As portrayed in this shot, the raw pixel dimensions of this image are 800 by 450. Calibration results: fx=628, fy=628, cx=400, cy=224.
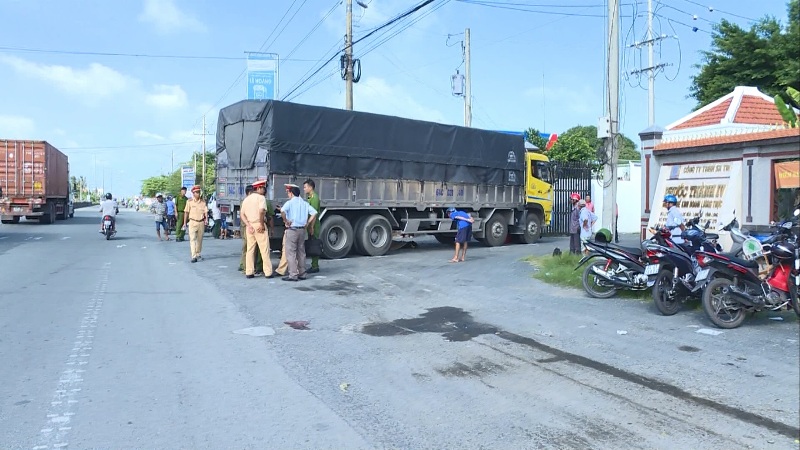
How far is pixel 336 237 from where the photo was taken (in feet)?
48.1

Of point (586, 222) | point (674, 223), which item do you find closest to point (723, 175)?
point (674, 223)

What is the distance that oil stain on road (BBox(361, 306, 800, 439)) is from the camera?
173 inches

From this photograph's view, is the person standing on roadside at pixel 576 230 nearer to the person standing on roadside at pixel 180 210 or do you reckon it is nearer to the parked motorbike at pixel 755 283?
the parked motorbike at pixel 755 283

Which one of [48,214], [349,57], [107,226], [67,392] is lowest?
[67,392]

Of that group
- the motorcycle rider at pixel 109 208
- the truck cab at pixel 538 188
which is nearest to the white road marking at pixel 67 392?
the motorcycle rider at pixel 109 208

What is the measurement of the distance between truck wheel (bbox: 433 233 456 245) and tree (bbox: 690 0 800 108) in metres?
8.21

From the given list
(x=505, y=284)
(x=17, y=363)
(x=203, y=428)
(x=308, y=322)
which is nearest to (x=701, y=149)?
(x=505, y=284)

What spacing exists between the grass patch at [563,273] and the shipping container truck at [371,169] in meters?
3.99

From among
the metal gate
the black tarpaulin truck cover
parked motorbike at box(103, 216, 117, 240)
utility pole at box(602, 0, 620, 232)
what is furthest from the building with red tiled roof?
parked motorbike at box(103, 216, 117, 240)

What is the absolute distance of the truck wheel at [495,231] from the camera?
1814cm

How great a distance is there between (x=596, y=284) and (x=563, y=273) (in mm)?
1534

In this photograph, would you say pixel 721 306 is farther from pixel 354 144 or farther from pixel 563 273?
pixel 354 144

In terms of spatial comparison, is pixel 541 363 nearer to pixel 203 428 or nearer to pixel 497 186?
pixel 203 428

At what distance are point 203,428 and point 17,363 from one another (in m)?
2.58
